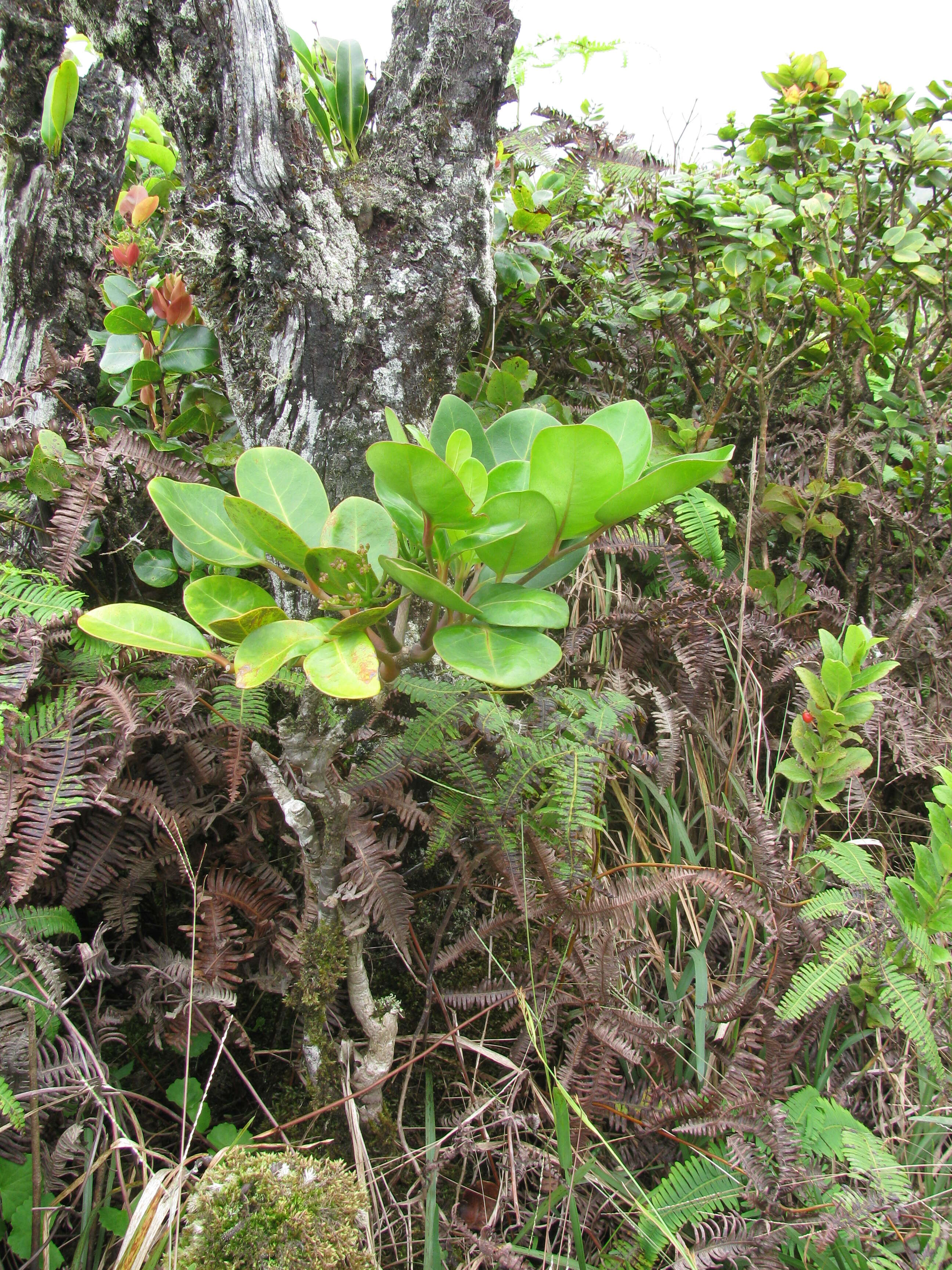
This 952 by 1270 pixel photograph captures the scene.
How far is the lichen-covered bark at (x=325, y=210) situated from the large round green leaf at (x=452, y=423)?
0.39 metres

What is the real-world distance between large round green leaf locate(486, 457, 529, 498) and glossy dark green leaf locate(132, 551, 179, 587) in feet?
3.23

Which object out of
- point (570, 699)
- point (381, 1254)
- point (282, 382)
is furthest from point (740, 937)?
point (282, 382)

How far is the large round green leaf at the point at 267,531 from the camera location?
783mm

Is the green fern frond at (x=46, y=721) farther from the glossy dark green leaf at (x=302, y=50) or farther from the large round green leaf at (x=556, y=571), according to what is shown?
the glossy dark green leaf at (x=302, y=50)

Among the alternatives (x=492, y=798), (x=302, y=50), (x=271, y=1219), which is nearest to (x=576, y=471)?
(x=492, y=798)

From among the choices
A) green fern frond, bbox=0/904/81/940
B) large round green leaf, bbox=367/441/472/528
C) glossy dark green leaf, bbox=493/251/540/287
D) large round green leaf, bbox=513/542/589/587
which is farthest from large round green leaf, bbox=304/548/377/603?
glossy dark green leaf, bbox=493/251/540/287

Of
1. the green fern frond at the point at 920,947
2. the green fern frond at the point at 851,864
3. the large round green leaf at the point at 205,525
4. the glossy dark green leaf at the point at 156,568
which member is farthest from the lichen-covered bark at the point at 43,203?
the green fern frond at the point at 920,947

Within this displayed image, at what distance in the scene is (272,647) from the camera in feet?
2.63

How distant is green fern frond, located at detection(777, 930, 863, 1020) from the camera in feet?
4.15

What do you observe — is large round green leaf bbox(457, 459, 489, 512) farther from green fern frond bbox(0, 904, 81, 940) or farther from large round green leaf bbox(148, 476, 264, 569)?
green fern frond bbox(0, 904, 81, 940)

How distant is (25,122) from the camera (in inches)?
82.4

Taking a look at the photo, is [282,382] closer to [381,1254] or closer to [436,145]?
[436,145]

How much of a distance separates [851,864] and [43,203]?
8.58 feet

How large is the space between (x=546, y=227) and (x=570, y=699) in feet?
4.58
